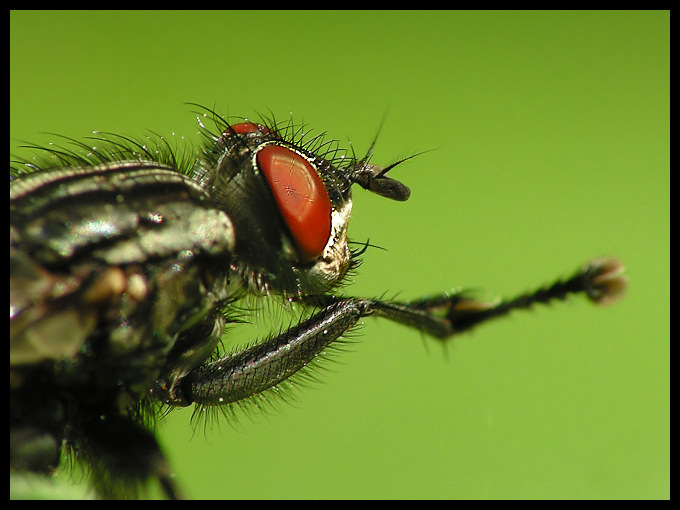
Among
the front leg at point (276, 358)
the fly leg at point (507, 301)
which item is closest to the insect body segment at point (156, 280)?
the front leg at point (276, 358)

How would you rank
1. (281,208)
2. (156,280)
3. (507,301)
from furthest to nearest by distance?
(507,301) < (281,208) < (156,280)

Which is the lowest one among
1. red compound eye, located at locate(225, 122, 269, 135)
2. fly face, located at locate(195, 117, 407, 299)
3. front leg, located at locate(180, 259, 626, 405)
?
front leg, located at locate(180, 259, 626, 405)

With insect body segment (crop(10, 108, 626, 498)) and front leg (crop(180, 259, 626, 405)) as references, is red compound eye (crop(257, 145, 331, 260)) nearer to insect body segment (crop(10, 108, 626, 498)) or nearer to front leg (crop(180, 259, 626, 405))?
insect body segment (crop(10, 108, 626, 498))

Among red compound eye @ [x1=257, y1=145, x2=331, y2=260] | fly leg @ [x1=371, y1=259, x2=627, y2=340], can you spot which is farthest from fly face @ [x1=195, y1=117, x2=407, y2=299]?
fly leg @ [x1=371, y1=259, x2=627, y2=340]

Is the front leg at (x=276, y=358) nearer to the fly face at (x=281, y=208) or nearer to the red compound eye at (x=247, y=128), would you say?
the fly face at (x=281, y=208)

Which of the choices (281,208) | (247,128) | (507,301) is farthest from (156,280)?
(507,301)

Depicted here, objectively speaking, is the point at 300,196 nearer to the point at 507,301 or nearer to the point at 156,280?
the point at 156,280
